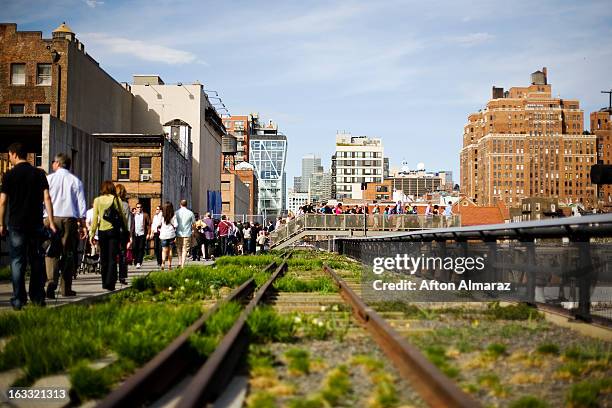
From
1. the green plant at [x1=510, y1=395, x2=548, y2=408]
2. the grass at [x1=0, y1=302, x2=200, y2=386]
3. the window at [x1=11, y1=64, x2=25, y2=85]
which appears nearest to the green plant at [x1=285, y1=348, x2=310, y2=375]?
the grass at [x1=0, y1=302, x2=200, y2=386]

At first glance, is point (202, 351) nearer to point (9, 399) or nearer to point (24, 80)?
point (9, 399)

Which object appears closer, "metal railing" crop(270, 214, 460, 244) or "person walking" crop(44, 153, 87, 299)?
"person walking" crop(44, 153, 87, 299)

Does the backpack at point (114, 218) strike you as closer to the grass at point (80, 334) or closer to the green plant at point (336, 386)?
the grass at point (80, 334)

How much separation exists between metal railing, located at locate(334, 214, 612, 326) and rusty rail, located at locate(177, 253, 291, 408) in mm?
3546

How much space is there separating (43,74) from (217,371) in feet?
188

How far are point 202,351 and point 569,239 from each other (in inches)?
173

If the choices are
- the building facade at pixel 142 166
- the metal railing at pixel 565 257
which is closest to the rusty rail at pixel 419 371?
the metal railing at pixel 565 257

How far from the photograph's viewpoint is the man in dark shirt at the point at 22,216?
A: 902 centimetres

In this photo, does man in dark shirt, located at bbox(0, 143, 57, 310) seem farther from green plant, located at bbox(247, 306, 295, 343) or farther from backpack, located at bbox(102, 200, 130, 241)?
green plant, located at bbox(247, 306, 295, 343)

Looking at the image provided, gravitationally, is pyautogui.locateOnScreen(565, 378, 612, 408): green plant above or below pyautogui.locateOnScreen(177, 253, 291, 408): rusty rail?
below

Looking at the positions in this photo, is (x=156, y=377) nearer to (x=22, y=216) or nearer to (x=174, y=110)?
(x=22, y=216)

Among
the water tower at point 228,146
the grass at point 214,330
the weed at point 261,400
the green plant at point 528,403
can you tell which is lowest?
the weed at point 261,400

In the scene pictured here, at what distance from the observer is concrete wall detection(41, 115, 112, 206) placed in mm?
21453

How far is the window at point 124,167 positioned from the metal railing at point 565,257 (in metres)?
55.6
